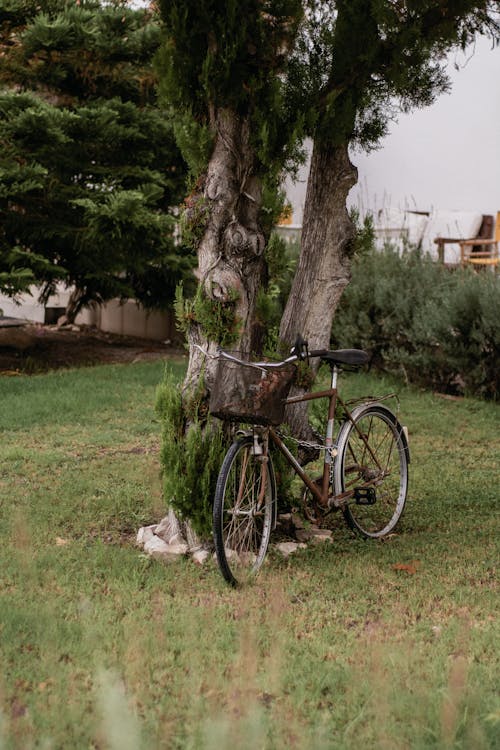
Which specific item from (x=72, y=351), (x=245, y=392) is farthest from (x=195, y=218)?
(x=72, y=351)

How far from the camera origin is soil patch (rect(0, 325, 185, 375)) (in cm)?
1042

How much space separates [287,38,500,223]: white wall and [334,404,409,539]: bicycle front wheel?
780cm

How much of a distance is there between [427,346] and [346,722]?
22.0 ft

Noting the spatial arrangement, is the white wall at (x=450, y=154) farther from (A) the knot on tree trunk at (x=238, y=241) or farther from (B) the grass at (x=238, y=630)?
(A) the knot on tree trunk at (x=238, y=241)

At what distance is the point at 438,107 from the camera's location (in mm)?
13133

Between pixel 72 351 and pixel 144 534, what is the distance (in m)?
6.78

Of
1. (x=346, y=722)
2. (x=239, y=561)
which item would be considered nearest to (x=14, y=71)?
(x=239, y=561)

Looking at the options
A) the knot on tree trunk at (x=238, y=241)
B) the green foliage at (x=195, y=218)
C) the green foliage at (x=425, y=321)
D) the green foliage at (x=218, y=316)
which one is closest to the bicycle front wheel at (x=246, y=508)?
the green foliage at (x=218, y=316)

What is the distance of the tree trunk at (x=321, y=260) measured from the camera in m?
4.94

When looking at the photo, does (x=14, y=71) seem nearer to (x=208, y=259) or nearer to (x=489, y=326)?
(x=489, y=326)

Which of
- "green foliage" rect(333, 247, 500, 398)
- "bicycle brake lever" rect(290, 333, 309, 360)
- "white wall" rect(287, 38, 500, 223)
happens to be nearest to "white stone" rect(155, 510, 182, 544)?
"bicycle brake lever" rect(290, 333, 309, 360)

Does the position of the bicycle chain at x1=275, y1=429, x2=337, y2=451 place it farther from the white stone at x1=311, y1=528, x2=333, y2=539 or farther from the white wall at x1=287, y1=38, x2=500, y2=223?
the white wall at x1=287, y1=38, x2=500, y2=223

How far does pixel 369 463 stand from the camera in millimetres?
5043

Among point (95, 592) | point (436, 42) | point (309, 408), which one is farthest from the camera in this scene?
point (309, 408)
